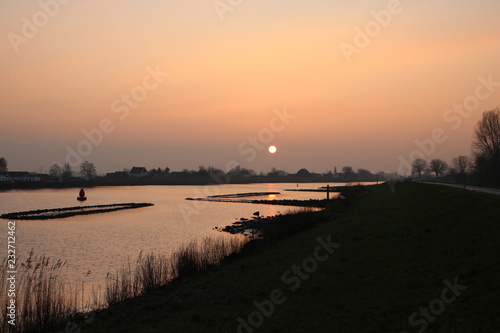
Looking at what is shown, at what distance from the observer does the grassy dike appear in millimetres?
12031

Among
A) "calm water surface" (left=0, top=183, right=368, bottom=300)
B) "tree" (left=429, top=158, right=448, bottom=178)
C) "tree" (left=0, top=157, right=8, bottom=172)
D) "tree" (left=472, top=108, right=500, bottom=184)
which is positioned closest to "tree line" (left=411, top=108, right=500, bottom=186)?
"tree" (left=472, top=108, right=500, bottom=184)

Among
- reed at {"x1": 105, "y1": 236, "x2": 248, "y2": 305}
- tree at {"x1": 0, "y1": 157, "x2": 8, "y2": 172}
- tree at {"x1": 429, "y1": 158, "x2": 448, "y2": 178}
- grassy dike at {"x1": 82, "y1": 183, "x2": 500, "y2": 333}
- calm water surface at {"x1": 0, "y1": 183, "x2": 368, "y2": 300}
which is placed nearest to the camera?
grassy dike at {"x1": 82, "y1": 183, "x2": 500, "y2": 333}

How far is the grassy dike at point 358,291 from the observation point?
39.5ft

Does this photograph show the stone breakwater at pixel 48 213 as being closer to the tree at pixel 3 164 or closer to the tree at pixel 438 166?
the tree at pixel 438 166

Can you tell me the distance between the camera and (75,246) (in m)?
33.9

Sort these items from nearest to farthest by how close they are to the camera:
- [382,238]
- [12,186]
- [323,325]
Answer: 1. [323,325]
2. [382,238]
3. [12,186]

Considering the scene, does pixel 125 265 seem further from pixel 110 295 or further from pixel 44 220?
pixel 44 220

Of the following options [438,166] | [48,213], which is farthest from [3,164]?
[438,166]

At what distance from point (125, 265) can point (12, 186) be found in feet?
478

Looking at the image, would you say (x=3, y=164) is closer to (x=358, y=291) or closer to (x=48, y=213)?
(x=48, y=213)

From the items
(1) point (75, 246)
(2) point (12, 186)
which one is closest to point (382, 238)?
(1) point (75, 246)

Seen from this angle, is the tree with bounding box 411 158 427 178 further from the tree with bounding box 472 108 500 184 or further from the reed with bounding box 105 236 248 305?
the reed with bounding box 105 236 248 305

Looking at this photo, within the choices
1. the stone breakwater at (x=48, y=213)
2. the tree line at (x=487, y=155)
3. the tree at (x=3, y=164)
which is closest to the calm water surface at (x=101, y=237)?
the stone breakwater at (x=48, y=213)

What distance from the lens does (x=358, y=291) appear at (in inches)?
595
